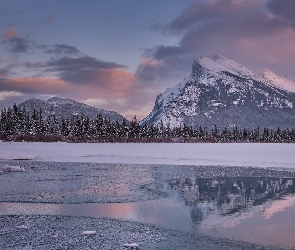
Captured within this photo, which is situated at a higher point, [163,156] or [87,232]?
[163,156]

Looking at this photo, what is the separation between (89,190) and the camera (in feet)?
70.9

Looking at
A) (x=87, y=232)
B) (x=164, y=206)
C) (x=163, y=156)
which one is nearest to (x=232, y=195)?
(x=164, y=206)

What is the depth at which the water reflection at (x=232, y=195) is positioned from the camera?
1630 cm

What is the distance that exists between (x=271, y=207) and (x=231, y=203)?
1887 millimetres

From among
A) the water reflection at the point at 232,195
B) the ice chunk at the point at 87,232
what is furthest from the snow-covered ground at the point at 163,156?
the ice chunk at the point at 87,232

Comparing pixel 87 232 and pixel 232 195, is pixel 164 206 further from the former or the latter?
pixel 87 232

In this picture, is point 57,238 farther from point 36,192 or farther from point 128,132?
point 128,132

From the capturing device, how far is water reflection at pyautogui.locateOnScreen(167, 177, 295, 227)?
16297 millimetres

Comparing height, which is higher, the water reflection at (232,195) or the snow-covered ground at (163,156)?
the snow-covered ground at (163,156)

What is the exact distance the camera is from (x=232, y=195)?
2072 cm

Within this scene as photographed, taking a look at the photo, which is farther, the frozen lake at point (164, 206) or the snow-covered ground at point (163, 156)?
the snow-covered ground at point (163, 156)

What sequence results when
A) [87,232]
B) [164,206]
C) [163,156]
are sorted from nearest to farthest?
[87,232] < [164,206] < [163,156]

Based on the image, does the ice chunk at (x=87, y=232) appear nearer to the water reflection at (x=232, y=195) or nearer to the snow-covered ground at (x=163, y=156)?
the water reflection at (x=232, y=195)

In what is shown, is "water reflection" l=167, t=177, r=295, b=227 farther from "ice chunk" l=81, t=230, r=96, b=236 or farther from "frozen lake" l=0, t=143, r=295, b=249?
"ice chunk" l=81, t=230, r=96, b=236
